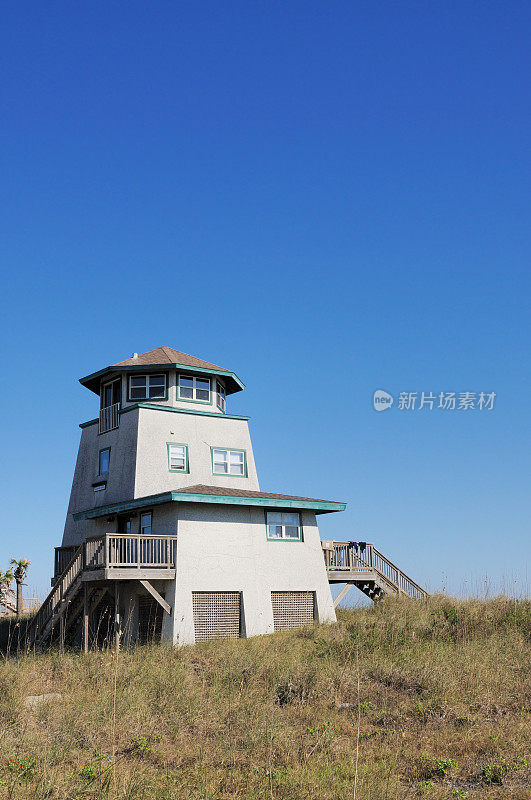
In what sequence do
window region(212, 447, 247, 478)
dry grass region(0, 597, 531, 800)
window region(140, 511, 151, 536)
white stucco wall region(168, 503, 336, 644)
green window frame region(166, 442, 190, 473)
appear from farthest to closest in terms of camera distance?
1. window region(212, 447, 247, 478)
2. green window frame region(166, 442, 190, 473)
3. window region(140, 511, 151, 536)
4. white stucco wall region(168, 503, 336, 644)
5. dry grass region(0, 597, 531, 800)

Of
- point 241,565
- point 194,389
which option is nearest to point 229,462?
point 194,389

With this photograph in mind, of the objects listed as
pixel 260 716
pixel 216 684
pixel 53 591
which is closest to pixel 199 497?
pixel 53 591

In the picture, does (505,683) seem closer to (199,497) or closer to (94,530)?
(199,497)

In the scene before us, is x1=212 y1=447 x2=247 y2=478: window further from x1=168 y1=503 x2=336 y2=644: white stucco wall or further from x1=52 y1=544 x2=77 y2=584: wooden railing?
x1=52 y1=544 x2=77 y2=584: wooden railing

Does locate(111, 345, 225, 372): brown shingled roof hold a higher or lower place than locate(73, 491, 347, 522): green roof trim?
higher

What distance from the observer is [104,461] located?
34375 millimetres

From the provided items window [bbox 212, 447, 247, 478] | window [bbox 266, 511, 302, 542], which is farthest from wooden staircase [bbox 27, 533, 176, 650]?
window [bbox 212, 447, 247, 478]

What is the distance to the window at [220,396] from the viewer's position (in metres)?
35.8

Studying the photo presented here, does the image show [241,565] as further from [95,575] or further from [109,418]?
[109,418]

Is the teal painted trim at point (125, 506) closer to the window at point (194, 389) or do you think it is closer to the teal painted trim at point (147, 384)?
the teal painted trim at point (147, 384)

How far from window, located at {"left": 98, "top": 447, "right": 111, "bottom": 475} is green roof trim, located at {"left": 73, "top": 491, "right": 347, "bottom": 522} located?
204 cm

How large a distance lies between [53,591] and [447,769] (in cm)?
1997

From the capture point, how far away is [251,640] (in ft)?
88.4

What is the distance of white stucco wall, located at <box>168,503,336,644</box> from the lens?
27359 millimetres
